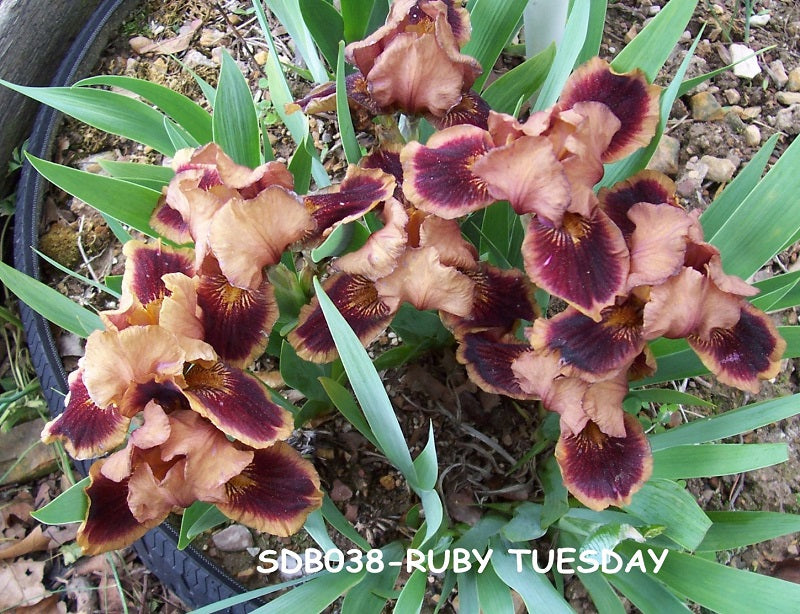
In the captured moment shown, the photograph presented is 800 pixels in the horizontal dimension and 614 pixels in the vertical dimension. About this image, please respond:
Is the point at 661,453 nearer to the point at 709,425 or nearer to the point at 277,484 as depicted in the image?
the point at 709,425

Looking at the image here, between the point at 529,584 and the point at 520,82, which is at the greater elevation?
the point at 520,82

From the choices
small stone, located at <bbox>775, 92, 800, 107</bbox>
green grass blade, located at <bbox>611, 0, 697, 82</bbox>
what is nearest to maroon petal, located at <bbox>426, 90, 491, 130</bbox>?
green grass blade, located at <bbox>611, 0, 697, 82</bbox>

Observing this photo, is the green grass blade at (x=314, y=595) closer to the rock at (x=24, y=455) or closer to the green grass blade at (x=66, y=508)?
the green grass blade at (x=66, y=508)

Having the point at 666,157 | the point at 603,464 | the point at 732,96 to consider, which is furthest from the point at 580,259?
the point at 732,96

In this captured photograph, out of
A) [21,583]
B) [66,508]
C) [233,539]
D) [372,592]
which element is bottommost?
[21,583]

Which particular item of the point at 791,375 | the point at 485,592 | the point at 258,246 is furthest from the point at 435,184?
the point at 791,375

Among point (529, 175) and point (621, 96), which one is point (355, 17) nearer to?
point (621, 96)

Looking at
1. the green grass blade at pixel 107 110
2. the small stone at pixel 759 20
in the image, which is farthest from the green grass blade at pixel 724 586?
the small stone at pixel 759 20
